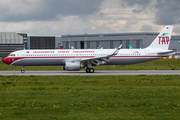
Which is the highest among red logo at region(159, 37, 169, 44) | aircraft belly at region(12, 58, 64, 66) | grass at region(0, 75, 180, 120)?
red logo at region(159, 37, 169, 44)

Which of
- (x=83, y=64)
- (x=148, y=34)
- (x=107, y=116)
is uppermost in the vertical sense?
(x=148, y=34)

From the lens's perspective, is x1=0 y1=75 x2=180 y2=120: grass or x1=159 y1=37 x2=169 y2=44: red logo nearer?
x1=0 y1=75 x2=180 y2=120: grass

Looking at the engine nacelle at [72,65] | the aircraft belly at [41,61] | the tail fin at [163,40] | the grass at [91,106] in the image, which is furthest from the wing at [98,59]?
the grass at [91,106]

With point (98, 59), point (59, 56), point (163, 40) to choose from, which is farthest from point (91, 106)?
point (163, 40)

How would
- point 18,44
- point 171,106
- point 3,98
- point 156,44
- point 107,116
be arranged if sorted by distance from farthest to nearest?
point 18,44 < point 156,44 < point 3,98 < point 171,106 < point 107,116

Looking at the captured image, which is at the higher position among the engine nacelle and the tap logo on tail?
the tap logo on tail

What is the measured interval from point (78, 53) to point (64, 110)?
25433 millimetres

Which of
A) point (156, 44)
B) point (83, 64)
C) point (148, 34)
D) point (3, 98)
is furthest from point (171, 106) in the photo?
point (148, 34)

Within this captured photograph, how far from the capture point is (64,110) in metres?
11.0

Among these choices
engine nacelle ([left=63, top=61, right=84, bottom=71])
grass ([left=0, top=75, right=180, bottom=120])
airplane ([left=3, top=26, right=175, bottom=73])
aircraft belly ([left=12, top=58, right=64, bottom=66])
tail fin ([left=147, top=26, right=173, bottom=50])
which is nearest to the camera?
grass ([left=0, top=75, right=180, bottom=120])

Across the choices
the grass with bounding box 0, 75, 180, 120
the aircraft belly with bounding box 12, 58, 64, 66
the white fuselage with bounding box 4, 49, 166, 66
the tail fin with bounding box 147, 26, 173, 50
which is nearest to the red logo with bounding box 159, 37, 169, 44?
the tail fin with bounding box 147, 26, 173, 50

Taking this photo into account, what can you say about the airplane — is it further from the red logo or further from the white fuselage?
the red logo

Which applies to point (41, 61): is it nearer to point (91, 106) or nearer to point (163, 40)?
point (163, 40)

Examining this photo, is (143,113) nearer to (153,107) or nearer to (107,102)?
(153,107)
